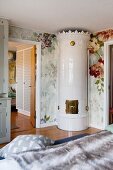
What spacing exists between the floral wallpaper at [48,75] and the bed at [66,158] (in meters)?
3.20

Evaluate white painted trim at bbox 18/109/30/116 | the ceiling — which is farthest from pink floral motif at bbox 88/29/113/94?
white painted trim at bbox 18/109/30/116

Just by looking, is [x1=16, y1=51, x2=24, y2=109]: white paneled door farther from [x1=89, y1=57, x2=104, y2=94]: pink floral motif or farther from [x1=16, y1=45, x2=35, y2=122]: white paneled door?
[x1=89, y1=57, x2=104, y2=94]: pink floral motif

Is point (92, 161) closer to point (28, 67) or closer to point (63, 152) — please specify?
point (63, 152)

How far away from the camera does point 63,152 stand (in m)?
1.53

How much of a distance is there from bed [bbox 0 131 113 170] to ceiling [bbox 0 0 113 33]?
7.10ft

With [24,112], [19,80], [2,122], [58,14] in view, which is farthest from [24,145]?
[19,80]

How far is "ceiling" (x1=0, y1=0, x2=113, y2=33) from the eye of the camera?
301 cm

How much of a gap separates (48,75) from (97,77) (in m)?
1.19

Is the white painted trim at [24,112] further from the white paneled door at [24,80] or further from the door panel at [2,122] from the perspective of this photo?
the door panel at [2,122]

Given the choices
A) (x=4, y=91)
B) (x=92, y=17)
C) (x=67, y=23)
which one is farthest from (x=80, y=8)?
(x=4, y=91)

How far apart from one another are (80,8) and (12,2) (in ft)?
3.50

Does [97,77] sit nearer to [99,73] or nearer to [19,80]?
[99,73]

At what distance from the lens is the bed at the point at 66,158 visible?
4.34ft

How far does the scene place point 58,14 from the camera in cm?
350
